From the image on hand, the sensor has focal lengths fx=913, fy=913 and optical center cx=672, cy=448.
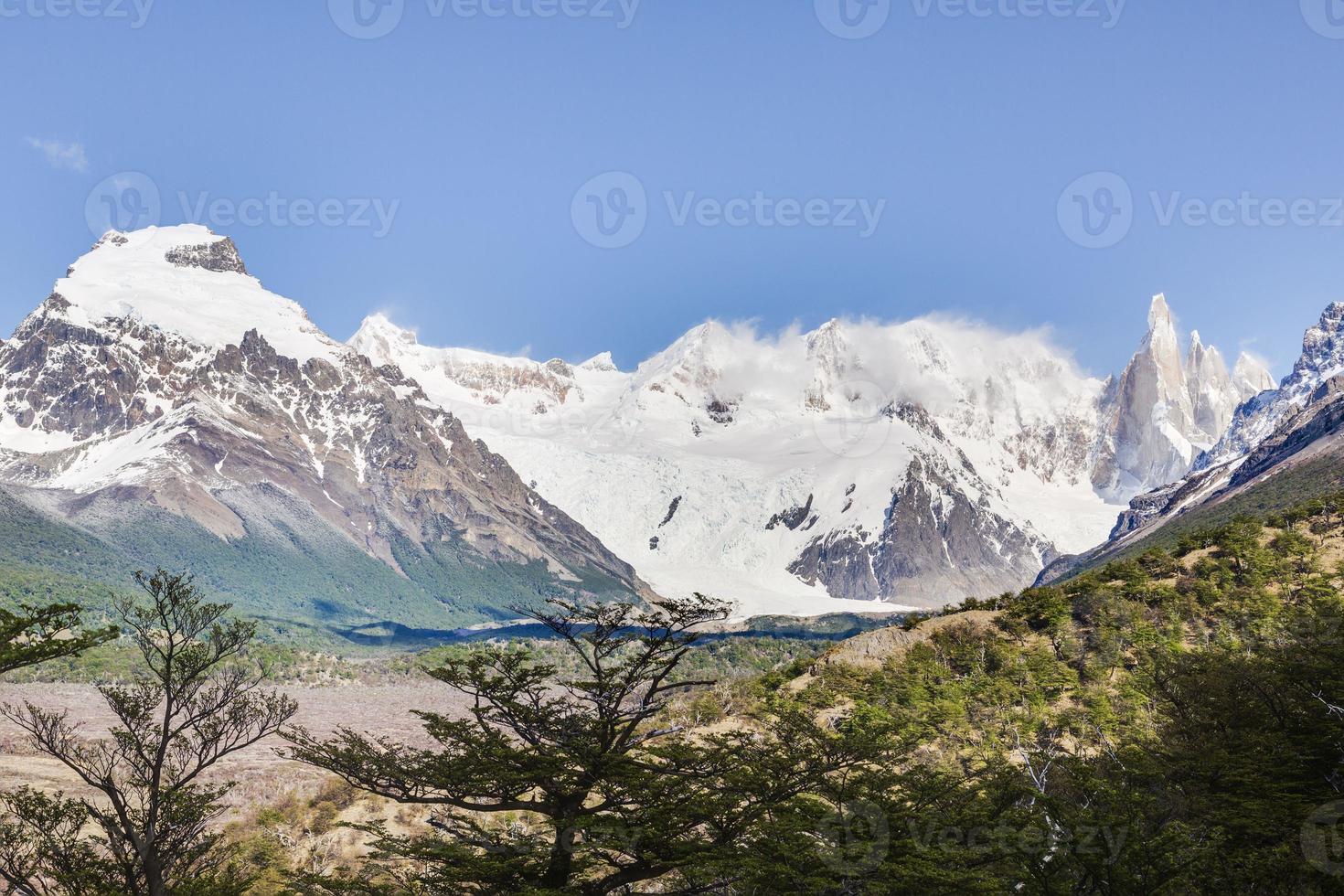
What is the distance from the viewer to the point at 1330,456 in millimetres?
187125

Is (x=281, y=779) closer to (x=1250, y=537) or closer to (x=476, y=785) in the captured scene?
(x=476, y=785)

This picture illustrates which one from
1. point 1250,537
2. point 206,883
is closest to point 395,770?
point 206,883

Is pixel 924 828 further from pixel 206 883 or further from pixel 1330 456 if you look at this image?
pixel 1330 456

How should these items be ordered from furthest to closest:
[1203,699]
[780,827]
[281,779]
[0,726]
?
1. [0,726]
2. [281,779]
3. [1203,699]
4. [780,827]

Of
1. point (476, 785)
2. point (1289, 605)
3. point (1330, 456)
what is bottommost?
point (476, 785)

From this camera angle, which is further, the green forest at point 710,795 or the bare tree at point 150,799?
the bare tree at point 150,799

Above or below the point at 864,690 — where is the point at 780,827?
below

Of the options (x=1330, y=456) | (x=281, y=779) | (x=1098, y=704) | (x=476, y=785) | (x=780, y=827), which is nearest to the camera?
(x=780, y=827)

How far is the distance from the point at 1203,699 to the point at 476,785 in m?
28.4

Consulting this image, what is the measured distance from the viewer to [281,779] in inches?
3216

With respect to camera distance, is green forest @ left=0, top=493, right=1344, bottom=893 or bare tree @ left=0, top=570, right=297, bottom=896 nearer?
green forest @ left=0, top=493, right=1344, bottom=893

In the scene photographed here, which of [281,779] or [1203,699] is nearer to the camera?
[1203,699]

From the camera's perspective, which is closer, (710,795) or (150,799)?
(710,795)

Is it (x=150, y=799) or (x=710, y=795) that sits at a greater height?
(x=150, y=799)
